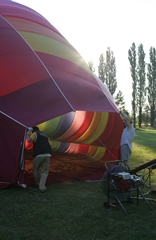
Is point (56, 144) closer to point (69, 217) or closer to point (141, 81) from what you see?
point (69, 217)

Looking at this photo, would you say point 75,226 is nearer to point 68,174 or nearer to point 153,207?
point 153,207

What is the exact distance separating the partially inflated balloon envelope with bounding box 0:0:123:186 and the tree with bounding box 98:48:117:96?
3159 centimetres

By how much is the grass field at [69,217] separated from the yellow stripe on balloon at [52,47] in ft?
11.9

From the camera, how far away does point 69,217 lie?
3.75m

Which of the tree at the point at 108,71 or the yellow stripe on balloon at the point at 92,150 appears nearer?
→ the yellow stripe on balloon at the point at 92,150

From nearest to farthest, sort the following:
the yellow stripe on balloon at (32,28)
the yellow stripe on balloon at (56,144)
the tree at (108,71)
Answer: the yellow stripe on balloon at (32,28) → the yellow stripe on balloon at (56,144) → the tree at (108,71)

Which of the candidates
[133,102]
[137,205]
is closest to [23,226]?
[137,205]

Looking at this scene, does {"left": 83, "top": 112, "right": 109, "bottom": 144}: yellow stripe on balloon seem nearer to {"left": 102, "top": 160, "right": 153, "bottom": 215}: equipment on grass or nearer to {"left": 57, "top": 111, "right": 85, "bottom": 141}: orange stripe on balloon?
{"left": 57, "top": 111, "right": 85, "bottom": 141}: orange stripe on balloon

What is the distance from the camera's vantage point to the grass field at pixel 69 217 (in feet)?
10.4

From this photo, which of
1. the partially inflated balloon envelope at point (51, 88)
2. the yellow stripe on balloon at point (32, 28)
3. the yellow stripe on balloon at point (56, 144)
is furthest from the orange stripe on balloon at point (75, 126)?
the yellow stripe on balloon at point (32, 28)

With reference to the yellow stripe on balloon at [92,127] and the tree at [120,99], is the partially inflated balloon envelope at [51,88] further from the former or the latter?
the tree at [120,99]

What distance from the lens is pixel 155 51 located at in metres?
42.7

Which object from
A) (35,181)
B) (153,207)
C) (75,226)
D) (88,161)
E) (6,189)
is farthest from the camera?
(88,161)

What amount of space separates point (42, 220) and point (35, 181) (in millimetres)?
2334
